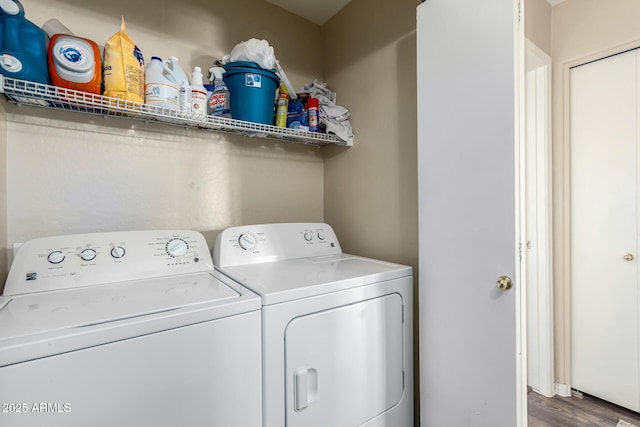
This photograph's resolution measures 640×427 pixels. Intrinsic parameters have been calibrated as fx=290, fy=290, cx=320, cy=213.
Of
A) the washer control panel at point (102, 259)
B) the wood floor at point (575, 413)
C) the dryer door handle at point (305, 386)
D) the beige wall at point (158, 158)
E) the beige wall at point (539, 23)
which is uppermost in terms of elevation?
the beige wall at point (539, 23)

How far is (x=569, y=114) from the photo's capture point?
6.53 feet

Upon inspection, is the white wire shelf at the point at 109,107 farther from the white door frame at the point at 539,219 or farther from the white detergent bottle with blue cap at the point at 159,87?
the white door frame at the point at 539,219

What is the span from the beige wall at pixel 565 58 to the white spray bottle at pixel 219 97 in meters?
2.19

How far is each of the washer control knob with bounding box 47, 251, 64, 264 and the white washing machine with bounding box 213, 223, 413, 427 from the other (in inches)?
22.6

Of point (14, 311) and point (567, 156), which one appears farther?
point (567, 156)

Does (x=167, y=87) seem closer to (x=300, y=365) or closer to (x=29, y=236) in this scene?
(x=29, y=236)

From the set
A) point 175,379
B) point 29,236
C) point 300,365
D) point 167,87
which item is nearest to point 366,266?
point 300,365

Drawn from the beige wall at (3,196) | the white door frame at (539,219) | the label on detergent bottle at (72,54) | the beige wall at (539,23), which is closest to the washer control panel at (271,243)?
the beige wall at (3,196)

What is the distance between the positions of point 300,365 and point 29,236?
1.28 meters

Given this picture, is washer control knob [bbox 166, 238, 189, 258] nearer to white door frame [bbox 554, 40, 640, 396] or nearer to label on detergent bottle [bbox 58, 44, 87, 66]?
label on detergent bottle [bbox 58, 44, 87, 66]

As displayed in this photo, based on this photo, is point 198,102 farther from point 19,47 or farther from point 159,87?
point 19,47

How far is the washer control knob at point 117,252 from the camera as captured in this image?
3.83ft

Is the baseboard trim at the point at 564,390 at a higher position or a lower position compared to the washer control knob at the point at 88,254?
lower

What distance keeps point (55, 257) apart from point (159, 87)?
31.6 inches
